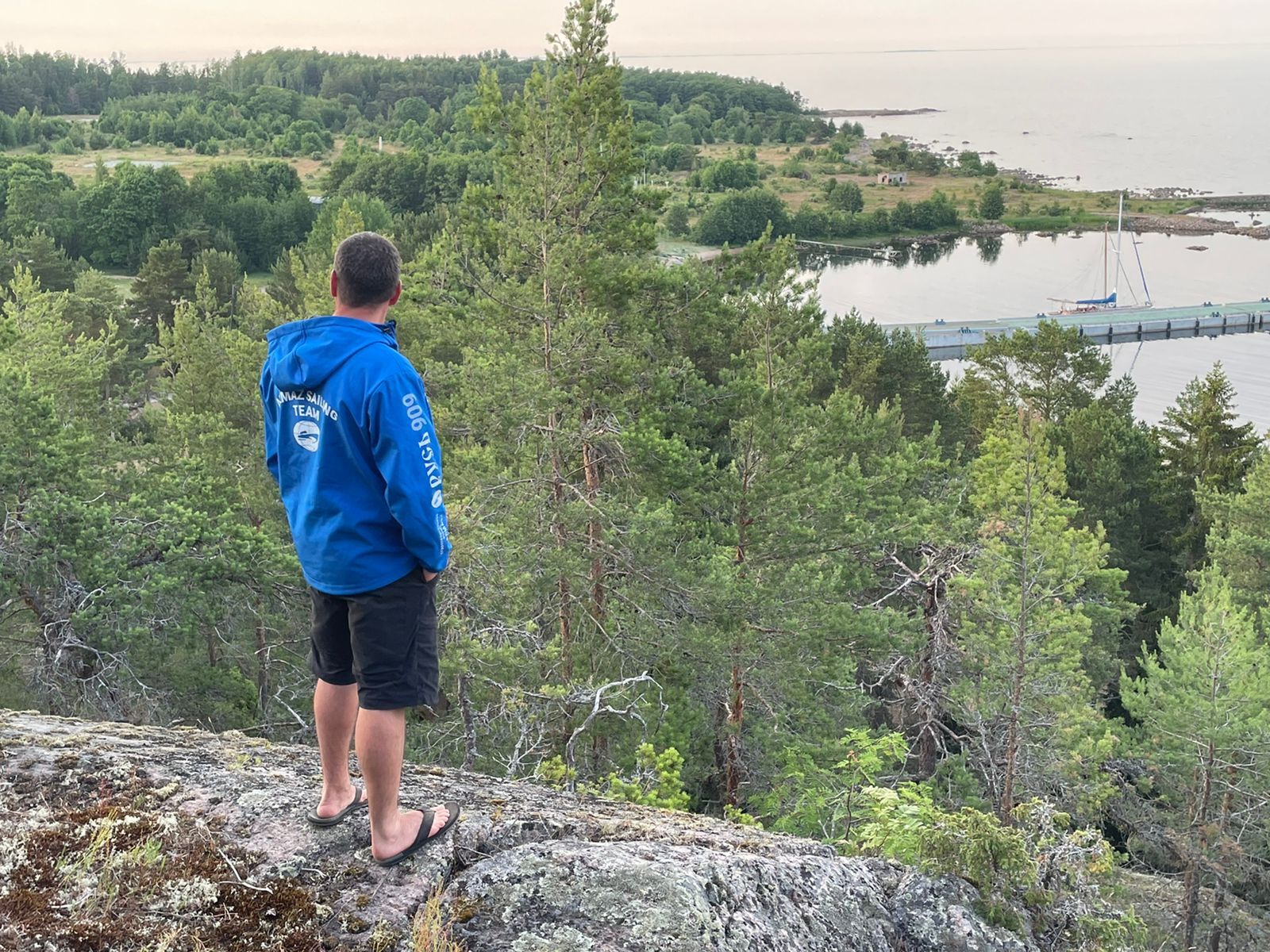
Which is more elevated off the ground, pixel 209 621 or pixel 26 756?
pixel 26 756

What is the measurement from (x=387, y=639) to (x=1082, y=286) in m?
74.7

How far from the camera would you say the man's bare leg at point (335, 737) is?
3.10 meters

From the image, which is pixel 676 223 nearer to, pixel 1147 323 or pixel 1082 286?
pixel 1082 286

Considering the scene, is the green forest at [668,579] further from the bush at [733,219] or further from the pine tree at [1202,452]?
the bush at [733,219]

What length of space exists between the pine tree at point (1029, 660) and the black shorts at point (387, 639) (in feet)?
36.7

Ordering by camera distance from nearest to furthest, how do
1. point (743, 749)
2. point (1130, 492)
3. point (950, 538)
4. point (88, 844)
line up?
point (88, 844) → point (743, 749) → point (950, 538) → point (1130, 492)

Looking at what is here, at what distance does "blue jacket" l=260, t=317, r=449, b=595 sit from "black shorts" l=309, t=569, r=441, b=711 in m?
0.05

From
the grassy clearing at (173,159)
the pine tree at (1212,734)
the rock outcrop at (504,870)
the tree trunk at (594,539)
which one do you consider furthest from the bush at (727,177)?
the rock outcrop at (504,870)

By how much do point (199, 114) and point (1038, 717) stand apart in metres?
141

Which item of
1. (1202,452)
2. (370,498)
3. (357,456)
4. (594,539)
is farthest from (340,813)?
(1202,452)

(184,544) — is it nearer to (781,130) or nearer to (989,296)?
(989,296)

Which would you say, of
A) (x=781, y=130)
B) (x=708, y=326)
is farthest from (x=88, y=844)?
(x=781, y=130)

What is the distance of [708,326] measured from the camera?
1587 cm

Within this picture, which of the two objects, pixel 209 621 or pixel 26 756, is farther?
pixel 209 621
